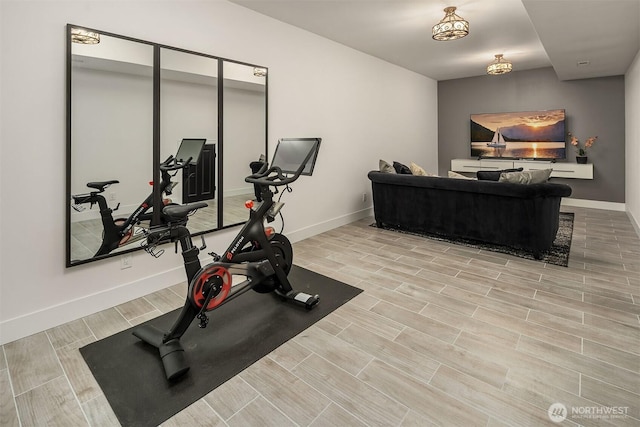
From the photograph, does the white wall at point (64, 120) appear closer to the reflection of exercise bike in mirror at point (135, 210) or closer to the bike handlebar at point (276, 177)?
the reflection of exercise bike in mirror at point (135, 210)

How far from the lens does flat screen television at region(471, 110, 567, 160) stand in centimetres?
648

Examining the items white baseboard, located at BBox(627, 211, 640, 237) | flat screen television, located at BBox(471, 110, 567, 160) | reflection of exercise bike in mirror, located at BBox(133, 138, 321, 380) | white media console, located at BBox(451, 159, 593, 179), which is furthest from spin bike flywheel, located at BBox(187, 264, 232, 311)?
flat screen television, located at BBox(471, 110, 567, 160)

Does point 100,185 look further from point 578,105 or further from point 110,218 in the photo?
point 578,105

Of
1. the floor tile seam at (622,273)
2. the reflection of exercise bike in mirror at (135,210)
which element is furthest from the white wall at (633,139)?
the reflection of exercise bike in mirror at (135,210)

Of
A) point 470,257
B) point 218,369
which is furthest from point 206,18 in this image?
point 470,257

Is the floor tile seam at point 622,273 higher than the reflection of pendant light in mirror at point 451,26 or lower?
lower

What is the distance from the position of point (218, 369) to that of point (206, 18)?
3.02 metres

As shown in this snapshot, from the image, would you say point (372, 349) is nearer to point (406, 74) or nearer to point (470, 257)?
point (470, 257)

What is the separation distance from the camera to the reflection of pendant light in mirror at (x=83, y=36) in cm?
234

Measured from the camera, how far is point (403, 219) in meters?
4.77

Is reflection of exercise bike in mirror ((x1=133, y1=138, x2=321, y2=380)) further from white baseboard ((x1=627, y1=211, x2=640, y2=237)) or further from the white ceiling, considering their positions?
white baseboard ((x1=627, y1=211, x2=640, y2=237))

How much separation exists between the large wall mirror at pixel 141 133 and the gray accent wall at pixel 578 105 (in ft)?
18.8

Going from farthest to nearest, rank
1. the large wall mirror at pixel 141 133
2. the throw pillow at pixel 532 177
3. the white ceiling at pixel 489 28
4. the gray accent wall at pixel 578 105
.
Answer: the gray accent wall at pixel 578 105
the throw pillow at pixel 532 177
the white ceiling at pixel 489 28
the large wall mirror at pixel 141 133

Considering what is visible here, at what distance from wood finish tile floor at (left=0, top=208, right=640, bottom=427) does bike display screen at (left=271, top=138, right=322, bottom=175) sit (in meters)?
1.13
